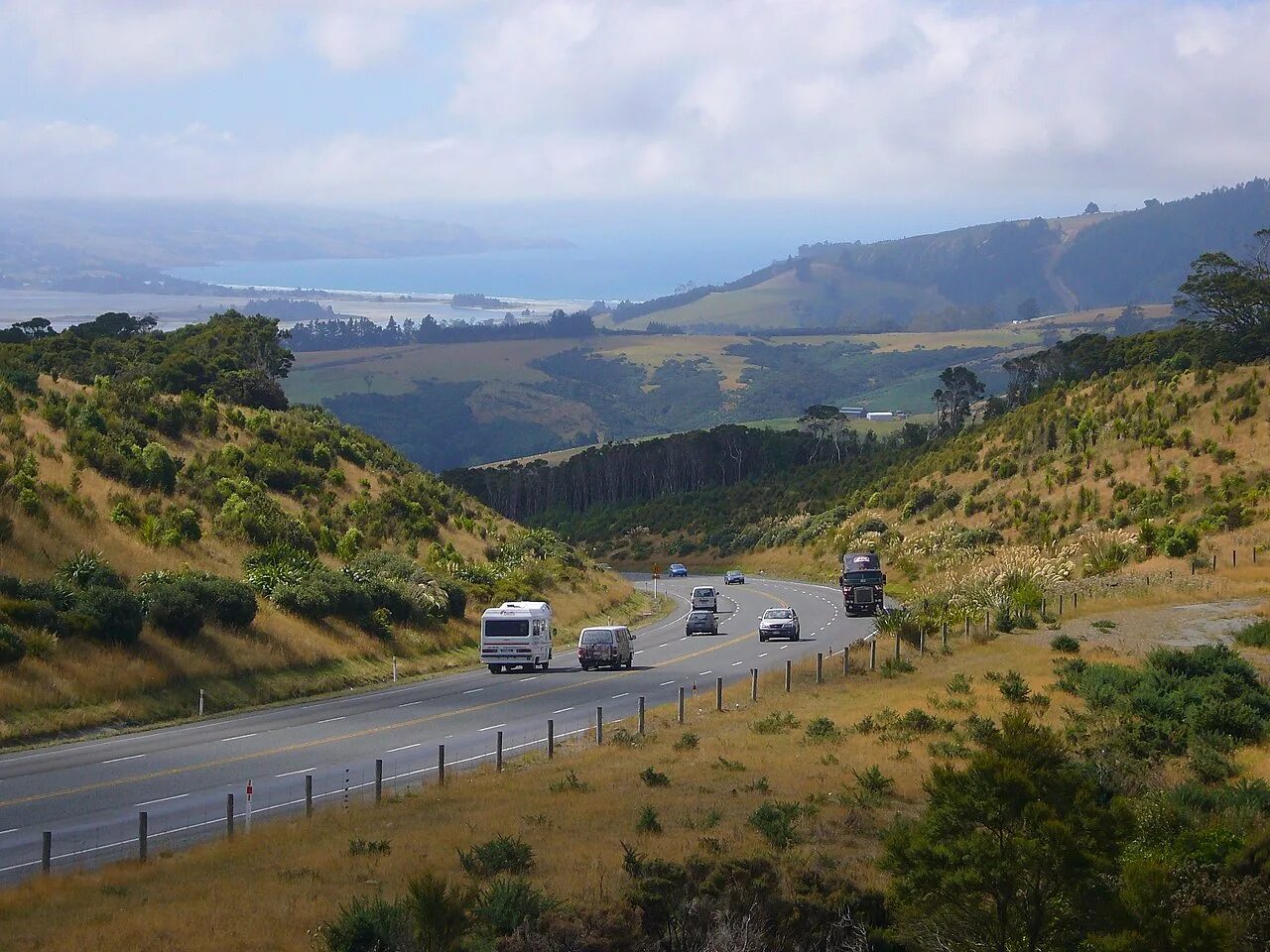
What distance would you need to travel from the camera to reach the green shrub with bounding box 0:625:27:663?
31672 mm

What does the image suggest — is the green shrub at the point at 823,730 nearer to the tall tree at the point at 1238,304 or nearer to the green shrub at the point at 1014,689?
the green shrub at the point at 1014,689

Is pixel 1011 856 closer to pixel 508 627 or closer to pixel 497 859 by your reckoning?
pixel 497 859

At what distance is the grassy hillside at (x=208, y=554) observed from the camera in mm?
34688

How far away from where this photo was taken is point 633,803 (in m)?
20.9

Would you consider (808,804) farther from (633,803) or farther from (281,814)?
(281,814)

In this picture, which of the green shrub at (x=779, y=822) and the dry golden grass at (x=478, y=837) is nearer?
the dry golden grass at (x=478, y=837)

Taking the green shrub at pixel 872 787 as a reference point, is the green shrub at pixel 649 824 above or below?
above

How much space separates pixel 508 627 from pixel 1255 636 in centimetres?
2119

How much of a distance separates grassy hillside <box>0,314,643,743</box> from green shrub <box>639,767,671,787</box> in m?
14.2

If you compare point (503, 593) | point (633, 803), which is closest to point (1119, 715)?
point (633, 803)

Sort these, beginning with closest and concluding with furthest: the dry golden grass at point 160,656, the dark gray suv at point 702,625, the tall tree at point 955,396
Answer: the dry golden grass at point 160,656, the dark gray suv at point 702,625, the tall tree at point 955,396

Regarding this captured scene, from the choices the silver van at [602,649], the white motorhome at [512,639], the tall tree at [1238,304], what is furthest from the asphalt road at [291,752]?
the tall tree at [1238,304]

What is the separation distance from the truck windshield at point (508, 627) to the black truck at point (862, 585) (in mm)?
23412

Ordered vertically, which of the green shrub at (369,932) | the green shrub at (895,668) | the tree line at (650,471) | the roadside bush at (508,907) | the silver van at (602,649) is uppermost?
the green shrub at (369,932)
